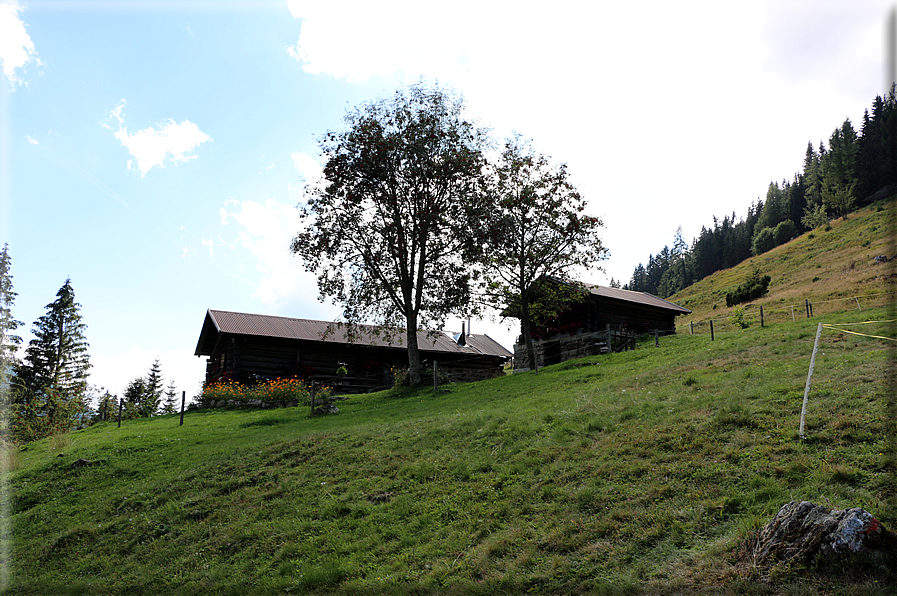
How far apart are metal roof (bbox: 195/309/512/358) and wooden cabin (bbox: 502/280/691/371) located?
505cm

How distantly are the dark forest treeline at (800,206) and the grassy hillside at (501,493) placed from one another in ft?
290

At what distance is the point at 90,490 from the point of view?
14.6 meters

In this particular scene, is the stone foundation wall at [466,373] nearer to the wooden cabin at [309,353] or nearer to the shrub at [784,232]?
the wooden cabin at [309,353]

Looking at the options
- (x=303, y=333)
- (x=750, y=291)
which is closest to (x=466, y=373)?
(x=303, y=333)

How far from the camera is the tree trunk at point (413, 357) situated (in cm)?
2861

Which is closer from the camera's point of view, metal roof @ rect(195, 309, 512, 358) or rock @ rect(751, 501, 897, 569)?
rock @ rect(751, 501, 897, 569)

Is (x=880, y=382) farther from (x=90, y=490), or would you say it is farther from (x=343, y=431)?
(x=90, y=490)

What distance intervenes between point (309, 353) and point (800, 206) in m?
120

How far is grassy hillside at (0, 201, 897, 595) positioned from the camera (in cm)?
701

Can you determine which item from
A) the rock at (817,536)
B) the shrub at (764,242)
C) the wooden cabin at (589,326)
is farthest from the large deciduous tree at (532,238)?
the shrub at (764,242)

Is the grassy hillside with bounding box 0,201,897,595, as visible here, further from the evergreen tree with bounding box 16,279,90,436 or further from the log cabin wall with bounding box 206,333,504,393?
the evergreen tree with bounding box 16,279,90,436

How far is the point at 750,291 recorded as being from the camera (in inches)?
2542

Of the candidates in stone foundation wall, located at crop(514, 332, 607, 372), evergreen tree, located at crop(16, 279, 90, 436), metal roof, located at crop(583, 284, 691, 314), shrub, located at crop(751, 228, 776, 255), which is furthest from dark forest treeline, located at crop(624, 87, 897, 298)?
evergreen tree, located at crop(16, 279, 90, 436)

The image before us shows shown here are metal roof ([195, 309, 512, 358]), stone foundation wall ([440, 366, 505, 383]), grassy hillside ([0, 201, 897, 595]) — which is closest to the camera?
grassy hillside ([0, 201, 897, 595])
